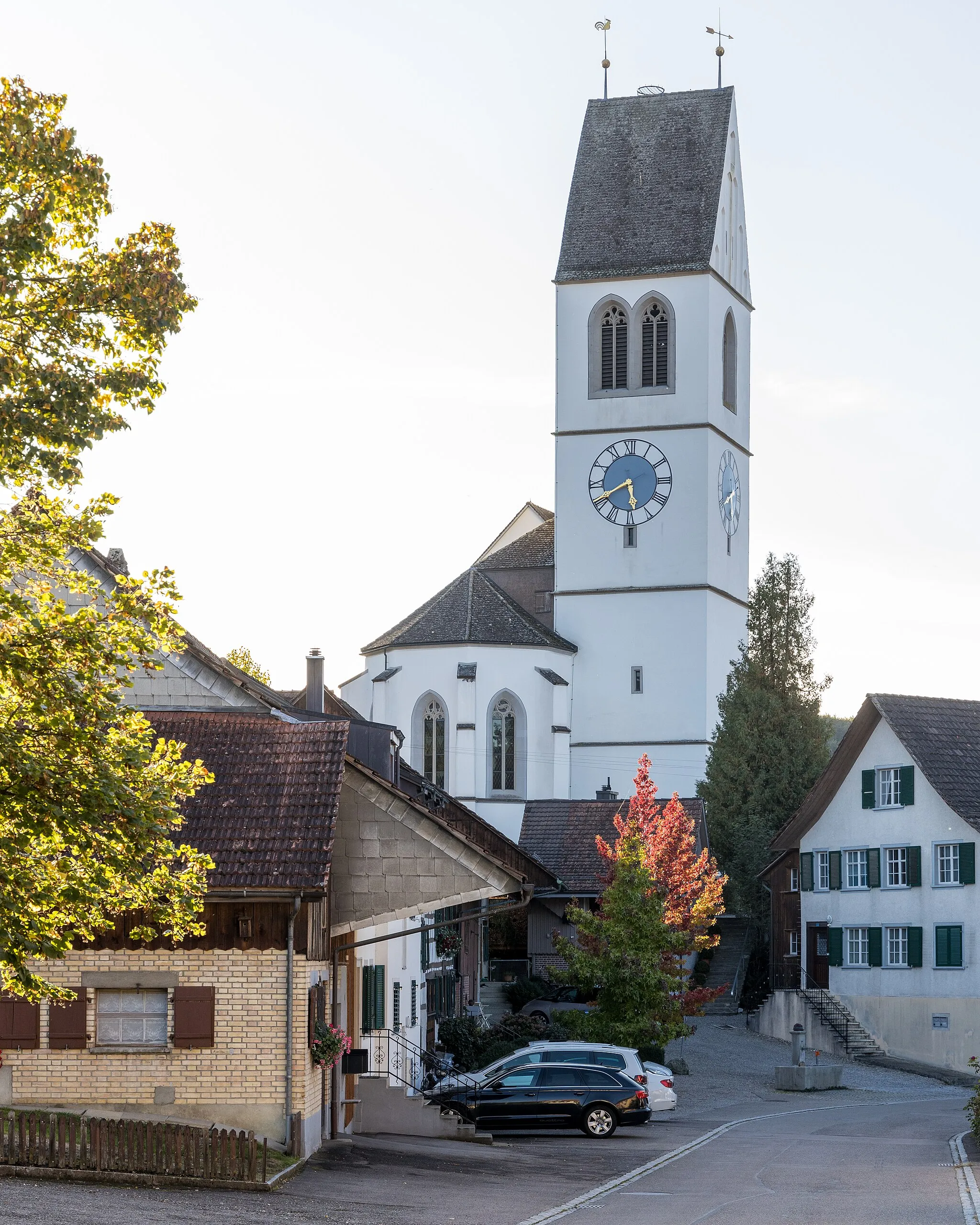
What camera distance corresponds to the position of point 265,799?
22422 millimetres

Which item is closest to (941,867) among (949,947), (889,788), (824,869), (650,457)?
(949,947)

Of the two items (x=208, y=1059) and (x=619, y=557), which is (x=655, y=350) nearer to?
(x=619, y=557)

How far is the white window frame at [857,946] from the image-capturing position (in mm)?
50250

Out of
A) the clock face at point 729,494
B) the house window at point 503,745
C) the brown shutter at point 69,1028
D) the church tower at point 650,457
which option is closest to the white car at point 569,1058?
the brown shutter at point 69,1028

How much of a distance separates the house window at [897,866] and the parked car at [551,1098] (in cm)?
2199

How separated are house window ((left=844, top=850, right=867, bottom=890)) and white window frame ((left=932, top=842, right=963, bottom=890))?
2.94 meters

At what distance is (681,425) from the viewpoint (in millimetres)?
67062

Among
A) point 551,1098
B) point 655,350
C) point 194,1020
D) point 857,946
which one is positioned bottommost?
point 551,1098

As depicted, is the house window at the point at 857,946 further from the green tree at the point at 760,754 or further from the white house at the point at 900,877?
the green tree at the point at 760,754

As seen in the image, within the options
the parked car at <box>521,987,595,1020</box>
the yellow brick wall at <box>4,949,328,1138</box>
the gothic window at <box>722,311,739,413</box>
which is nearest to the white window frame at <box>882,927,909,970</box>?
the parked car at <box>521,987,595,1020</box>

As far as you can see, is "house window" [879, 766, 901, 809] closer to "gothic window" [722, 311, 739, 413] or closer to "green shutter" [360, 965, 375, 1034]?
"gothic window" [722, 311, 739, 413]

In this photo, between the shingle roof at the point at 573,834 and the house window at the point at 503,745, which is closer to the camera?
the shingle roof at the point at 573,834

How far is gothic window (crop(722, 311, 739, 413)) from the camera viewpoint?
230 feet

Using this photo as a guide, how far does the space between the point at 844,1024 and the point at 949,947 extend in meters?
4.19
